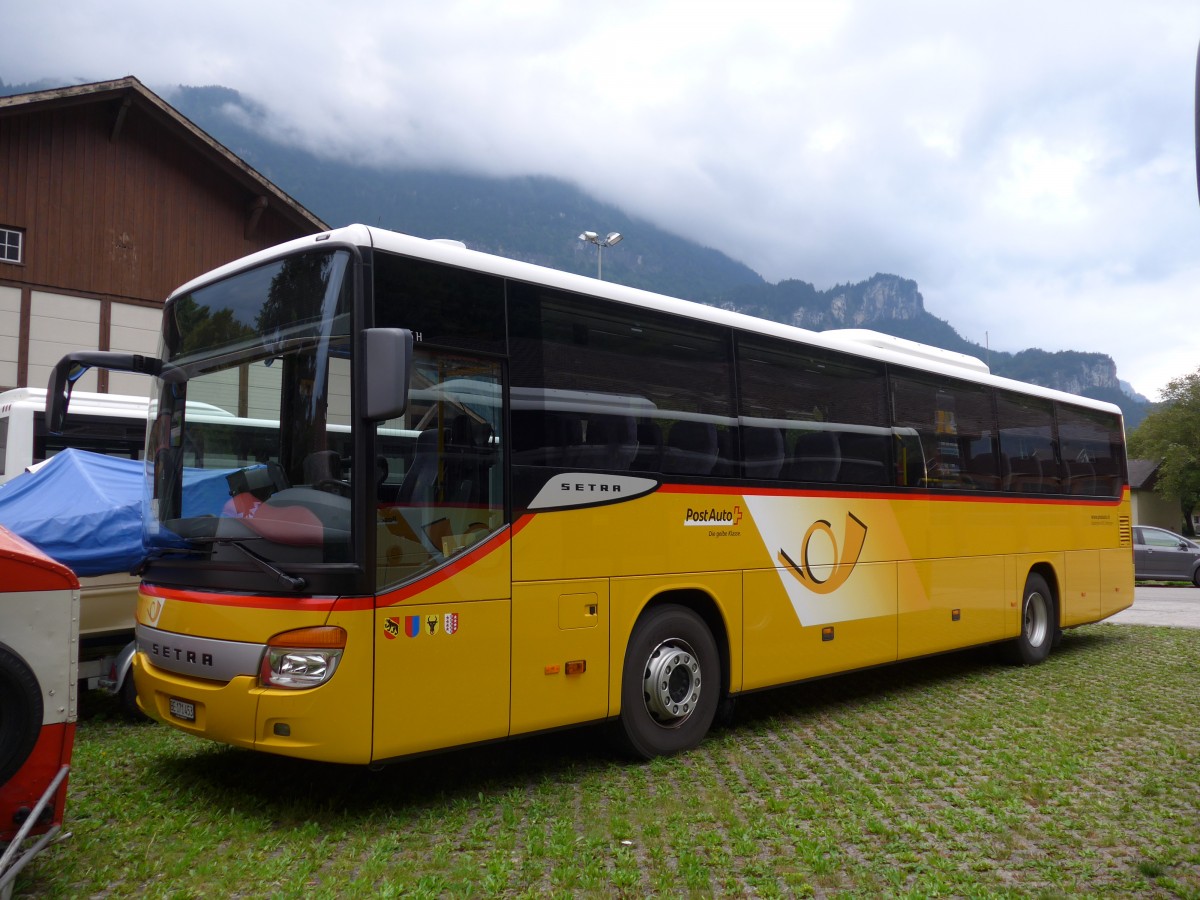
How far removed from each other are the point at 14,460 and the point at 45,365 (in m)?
8.32

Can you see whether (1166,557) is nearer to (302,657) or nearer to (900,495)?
(900,495)

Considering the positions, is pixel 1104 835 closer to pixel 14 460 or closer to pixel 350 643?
pixel 350 643

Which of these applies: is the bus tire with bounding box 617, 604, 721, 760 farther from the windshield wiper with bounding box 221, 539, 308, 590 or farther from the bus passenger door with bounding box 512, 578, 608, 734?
the windshield wiper with bounding box 221, 539, 308, 590

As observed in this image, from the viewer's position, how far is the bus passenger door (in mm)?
6020

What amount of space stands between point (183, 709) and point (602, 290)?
3.66m

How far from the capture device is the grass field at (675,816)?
473 centimetres

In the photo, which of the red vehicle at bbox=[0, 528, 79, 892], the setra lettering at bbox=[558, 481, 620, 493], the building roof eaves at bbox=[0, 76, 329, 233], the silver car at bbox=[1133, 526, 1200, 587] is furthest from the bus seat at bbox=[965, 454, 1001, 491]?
the silver car at bbox=[1133, 526, 1200, 587]

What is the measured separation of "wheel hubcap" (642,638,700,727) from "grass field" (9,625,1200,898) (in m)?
0.34

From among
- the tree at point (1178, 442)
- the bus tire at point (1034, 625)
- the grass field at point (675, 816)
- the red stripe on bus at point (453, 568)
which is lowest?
the grass field at point (675, 816)


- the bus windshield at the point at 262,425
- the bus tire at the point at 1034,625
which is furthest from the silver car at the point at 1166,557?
the bus windshield at the point at 262,425

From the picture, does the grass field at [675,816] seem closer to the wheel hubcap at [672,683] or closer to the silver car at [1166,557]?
the wheel hubcap at [672,683]

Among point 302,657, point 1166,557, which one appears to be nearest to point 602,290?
point 302,657

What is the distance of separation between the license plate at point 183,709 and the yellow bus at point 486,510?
0.02 meters

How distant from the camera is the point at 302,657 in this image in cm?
521
